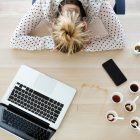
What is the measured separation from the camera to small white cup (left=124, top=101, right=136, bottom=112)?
1.35 meters

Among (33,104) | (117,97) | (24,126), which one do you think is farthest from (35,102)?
(117,97)

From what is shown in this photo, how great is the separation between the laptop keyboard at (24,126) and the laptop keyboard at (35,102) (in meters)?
0.05

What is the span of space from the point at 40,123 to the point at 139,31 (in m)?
0.60

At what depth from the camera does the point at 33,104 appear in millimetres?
1398

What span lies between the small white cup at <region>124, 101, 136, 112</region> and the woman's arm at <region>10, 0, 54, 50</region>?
1.38 feet

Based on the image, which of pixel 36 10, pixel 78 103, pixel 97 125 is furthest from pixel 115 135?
pixel 36 10

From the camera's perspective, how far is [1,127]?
1.38m

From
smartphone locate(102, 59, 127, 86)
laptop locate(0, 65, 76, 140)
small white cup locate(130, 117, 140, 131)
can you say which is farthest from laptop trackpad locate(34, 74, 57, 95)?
small white cup locate(130, 117, 140, 131)

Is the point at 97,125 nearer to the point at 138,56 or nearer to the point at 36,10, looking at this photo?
the point at 138,56

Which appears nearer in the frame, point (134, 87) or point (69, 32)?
point (69, 32)

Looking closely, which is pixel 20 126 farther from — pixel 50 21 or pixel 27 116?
pixel 50 21

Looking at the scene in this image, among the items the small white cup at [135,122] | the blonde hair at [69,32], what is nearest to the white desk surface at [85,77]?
the small white cup at [135,122]

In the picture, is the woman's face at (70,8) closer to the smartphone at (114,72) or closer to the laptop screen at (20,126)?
the smartphone at (114,72)

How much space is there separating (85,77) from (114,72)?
0.13 meters
